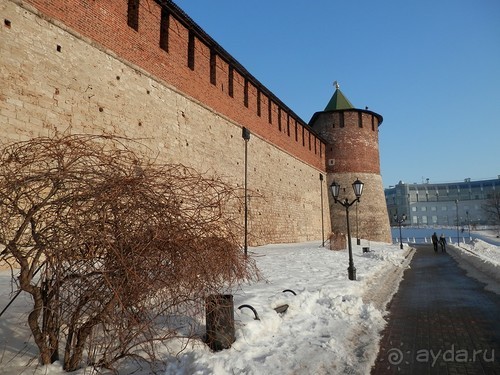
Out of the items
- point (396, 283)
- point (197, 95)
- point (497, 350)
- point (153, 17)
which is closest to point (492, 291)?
point (396, 283)

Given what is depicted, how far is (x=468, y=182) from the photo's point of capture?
8825cm

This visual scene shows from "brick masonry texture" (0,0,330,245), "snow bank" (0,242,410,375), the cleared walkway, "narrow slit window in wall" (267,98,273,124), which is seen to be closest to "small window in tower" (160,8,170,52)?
"brick masonry texture" (0,0,330,245)

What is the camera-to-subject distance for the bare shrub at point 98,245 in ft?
8.45

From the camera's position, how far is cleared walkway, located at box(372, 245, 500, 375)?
3.56 m

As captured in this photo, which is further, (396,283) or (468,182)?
(468,182)

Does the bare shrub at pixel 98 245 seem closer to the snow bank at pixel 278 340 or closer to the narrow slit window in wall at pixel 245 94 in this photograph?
the snow bank at pixel 278 340

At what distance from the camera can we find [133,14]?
1158cm

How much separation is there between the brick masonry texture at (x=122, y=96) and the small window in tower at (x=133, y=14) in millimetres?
316

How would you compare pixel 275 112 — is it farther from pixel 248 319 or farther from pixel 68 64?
pixel 248 319

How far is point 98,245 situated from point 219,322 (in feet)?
5.12

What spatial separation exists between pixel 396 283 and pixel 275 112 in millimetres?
14816

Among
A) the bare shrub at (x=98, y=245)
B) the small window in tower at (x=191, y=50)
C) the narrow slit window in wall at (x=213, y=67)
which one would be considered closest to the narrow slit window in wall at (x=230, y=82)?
the narrow slit window in wall at (x=213, y=67)

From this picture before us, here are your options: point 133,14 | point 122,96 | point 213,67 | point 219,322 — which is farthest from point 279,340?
point 213,67

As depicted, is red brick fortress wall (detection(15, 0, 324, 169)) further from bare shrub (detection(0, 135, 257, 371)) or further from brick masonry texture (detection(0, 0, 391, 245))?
bare shrub (detection(0, 135, 257, 371))
